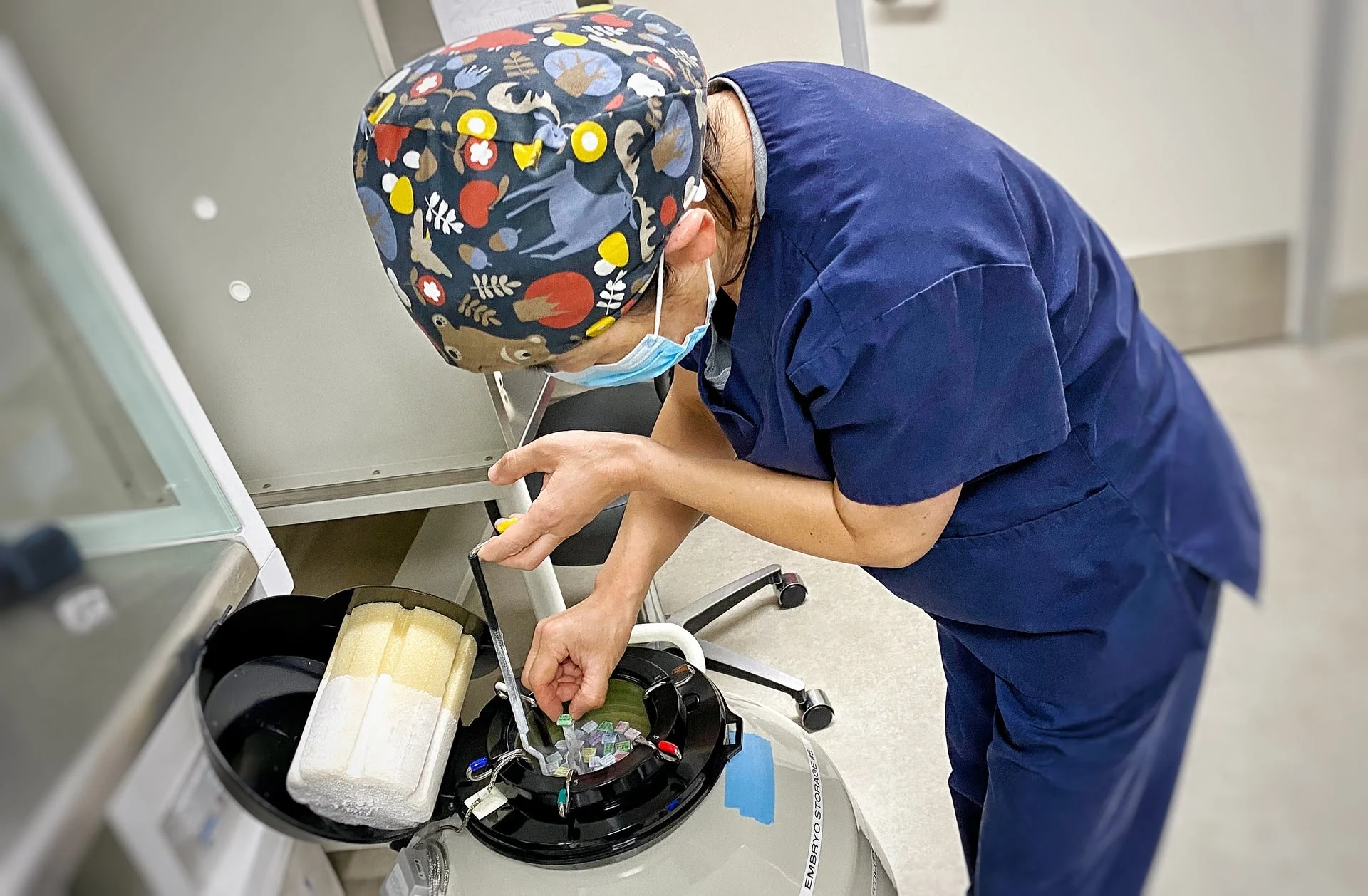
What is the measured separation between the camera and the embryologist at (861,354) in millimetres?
631

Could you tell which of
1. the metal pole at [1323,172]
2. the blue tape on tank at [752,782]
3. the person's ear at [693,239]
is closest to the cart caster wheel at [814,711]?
the blue tape on tank at [752,782]

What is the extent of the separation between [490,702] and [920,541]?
413mm

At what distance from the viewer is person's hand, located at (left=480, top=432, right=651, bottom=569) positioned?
2.69ft

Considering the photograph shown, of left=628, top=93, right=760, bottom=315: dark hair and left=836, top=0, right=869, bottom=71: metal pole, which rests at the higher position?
left=628, top=93, right=760, bottom=315: dark hair

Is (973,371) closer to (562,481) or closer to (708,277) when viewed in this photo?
(708,277)

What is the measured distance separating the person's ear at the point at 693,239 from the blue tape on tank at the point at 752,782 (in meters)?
0.45

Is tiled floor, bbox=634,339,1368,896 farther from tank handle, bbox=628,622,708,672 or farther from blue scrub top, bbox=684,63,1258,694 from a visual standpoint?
tank handle, bbox=628,622,708,672

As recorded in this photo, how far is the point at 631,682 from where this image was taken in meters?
0.94

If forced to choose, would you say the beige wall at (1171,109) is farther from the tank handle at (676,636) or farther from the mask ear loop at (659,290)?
the tank handle at (676,636)

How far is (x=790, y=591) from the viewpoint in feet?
6.81

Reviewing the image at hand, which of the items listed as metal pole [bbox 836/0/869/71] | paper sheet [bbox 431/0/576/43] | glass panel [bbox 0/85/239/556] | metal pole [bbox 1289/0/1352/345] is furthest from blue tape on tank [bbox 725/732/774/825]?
metal pole [bbox 836/0/869/71]

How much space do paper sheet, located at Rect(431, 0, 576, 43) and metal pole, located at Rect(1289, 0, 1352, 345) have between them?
142 centimetres

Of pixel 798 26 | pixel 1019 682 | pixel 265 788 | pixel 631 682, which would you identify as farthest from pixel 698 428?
pixel 798 26

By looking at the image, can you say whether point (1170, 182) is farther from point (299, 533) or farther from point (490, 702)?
point (299, 533)
